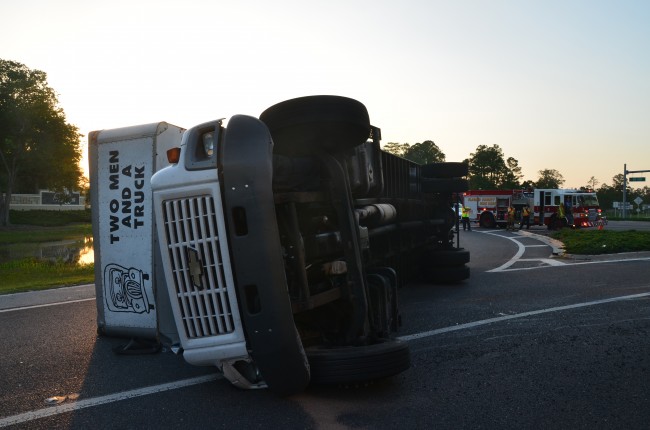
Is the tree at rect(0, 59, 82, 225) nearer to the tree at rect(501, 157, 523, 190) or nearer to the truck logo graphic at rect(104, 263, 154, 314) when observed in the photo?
the truck logo graphic at rect(104, 263, 154, 314)

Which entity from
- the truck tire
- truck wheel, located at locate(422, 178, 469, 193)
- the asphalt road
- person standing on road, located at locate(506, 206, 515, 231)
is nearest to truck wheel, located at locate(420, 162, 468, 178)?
truck wheel, located at locate(422, 178, 469, 193)

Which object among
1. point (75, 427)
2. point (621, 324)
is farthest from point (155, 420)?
point (621, 324)

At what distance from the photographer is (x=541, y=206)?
34188mm

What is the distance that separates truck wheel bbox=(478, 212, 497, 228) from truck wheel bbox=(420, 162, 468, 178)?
94.9 feet

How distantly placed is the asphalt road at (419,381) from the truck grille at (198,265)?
0.62 m

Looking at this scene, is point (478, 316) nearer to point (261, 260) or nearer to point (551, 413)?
point (551, 413)

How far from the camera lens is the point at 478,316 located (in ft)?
20.9

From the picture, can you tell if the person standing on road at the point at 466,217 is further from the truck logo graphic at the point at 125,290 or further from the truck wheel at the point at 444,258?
the truck logo graphic at the point at 125,290

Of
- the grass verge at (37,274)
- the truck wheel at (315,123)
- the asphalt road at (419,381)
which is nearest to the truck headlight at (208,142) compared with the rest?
the truck wheel at (315,123)

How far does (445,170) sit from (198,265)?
710 cm

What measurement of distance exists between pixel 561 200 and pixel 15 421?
33.7m

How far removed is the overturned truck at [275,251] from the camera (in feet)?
10.3

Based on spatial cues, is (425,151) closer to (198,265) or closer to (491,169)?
(491,169)

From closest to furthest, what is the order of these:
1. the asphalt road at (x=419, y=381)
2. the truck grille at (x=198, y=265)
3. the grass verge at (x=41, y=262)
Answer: the truck grille at (x=198, y=265) → the asphalt road at (x=419, y=381) → the grass verge at (x=41, y=262)
